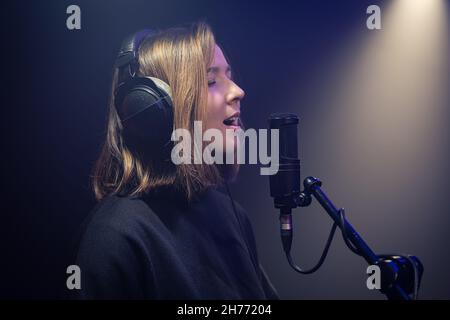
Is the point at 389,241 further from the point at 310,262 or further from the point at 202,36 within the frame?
the point at 202,36

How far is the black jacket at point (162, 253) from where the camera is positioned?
978 mm

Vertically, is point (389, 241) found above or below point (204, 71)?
below

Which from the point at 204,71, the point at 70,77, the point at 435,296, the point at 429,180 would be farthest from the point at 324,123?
the point at 70,77

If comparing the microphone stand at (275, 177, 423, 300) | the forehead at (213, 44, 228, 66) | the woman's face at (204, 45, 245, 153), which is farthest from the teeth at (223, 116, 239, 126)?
the microphone stand at (275, 177, 423, 300)

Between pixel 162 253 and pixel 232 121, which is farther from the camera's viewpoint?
pixel 232 121

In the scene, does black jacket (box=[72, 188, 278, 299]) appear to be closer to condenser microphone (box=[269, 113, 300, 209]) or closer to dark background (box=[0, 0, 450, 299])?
condenser microphone (box=[269, 113, 300, 209])

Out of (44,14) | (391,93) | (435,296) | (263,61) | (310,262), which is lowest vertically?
(435,296)

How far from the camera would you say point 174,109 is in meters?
1.17

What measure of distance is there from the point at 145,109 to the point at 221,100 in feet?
1.02

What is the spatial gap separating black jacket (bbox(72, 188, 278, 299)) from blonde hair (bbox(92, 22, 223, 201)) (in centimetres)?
6

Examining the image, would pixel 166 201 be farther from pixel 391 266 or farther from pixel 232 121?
pixel 391 266

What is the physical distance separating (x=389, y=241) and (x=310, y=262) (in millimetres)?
387

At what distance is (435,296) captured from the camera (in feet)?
6.25

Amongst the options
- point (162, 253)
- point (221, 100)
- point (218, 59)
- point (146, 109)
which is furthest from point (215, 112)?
point (162, 253)
